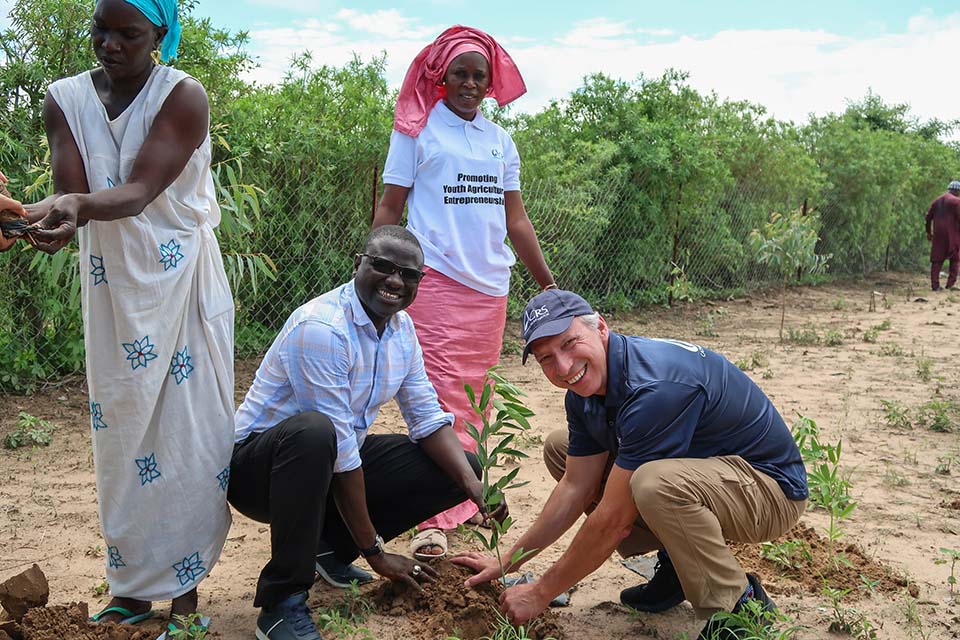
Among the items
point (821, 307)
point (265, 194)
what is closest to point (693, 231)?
point (821, 307)

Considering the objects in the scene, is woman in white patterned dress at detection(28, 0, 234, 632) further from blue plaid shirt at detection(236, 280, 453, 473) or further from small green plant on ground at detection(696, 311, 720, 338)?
small green plant on ground at detection(696, 311, 720, 338)

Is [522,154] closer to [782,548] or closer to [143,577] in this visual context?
[782,548]

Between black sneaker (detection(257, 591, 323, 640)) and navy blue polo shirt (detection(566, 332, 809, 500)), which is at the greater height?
navy blue polo shirt (detection(566, 332, 809, 500))

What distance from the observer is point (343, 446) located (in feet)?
8.34

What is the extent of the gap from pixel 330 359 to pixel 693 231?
7.70 meters

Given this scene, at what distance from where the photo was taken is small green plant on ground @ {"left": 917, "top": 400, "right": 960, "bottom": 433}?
505 centimetres

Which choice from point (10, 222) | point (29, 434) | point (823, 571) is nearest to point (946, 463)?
point (823, 571)

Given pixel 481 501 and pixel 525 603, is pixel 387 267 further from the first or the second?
pixel 525 603

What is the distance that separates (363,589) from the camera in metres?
2.94

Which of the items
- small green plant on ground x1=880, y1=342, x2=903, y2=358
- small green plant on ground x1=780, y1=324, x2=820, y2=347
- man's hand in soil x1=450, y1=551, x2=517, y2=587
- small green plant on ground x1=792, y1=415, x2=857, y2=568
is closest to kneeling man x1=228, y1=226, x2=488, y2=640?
man's hand in soil x1=450, y1=551, x2=517, y2=587

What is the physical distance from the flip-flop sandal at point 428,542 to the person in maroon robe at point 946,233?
11.9 m

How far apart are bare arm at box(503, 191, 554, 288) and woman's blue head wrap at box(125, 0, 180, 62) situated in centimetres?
153

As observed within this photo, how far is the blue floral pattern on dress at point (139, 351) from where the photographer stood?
2375 mm

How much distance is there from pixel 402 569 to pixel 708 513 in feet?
3.10
